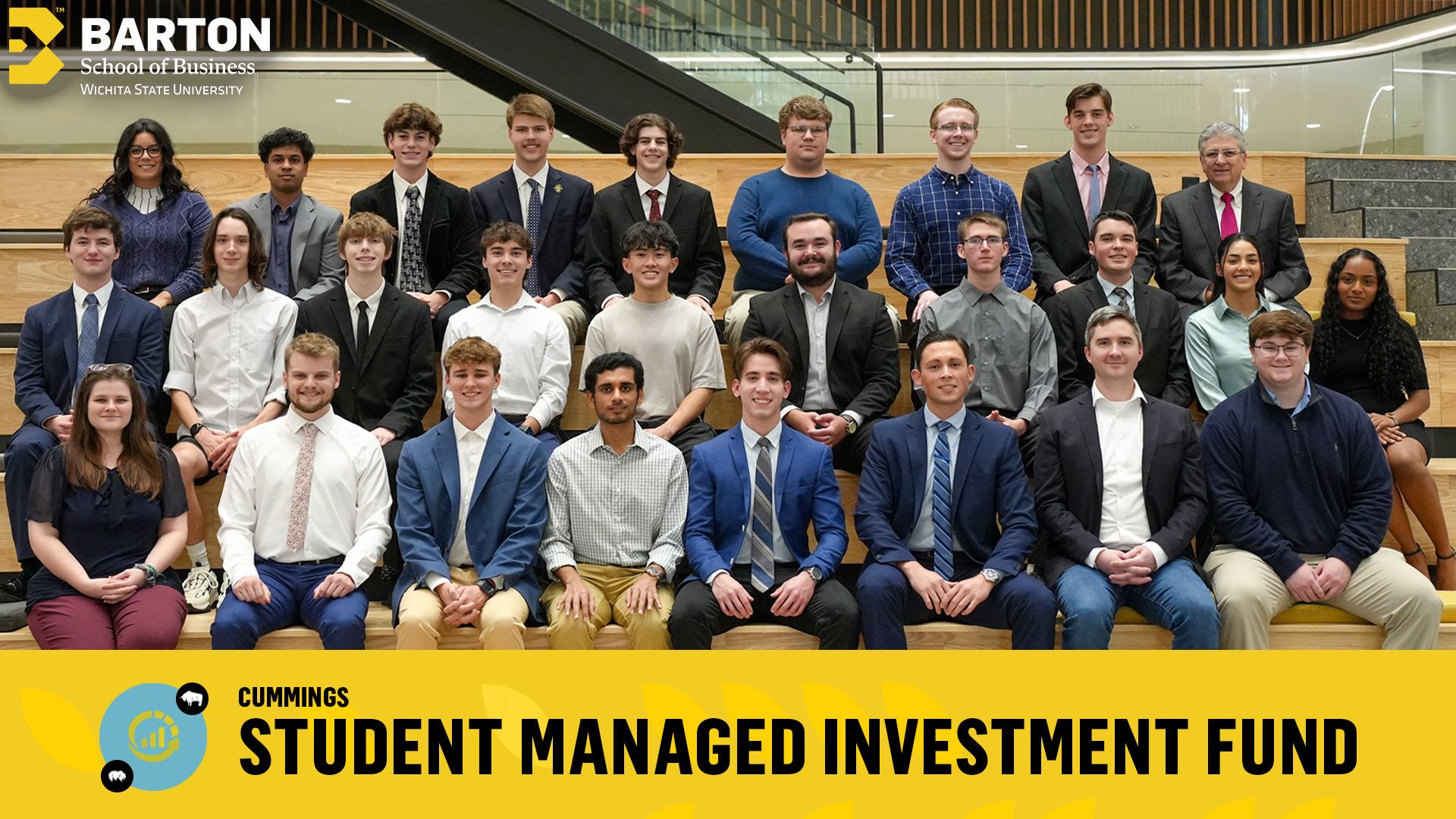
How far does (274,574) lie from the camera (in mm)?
3070

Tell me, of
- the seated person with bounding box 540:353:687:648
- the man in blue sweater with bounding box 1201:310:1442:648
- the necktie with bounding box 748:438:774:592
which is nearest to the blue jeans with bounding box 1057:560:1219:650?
the man in blue sweater with bounding box 1201:310:1442:648

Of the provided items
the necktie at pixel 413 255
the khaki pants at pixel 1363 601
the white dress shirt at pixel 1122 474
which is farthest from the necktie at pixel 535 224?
the khaki pants at pixel 1363 601

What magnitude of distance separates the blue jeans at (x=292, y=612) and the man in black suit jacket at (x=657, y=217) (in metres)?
1.50

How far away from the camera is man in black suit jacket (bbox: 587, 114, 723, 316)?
4.16 meters

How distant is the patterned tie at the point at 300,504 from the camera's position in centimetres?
310

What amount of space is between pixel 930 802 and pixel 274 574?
1.84 meters

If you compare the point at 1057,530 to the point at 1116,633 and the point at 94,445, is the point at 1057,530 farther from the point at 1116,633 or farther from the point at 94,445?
the point at 94,445

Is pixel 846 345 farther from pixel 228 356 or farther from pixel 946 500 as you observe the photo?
pixel 228 356

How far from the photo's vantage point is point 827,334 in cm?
368

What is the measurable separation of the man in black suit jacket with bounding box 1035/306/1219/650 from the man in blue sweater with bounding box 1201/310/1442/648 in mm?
89

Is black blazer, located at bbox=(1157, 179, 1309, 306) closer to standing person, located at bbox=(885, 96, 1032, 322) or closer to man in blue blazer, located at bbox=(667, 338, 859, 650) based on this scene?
standing person, located at bbox=(885, 96, 1032, 322)

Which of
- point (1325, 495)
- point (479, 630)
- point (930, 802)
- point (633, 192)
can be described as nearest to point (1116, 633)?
point (1325, 495)

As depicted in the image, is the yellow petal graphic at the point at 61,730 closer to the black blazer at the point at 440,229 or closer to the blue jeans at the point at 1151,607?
the black blazer at the point at 440,229

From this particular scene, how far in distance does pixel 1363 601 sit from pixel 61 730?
321cm
